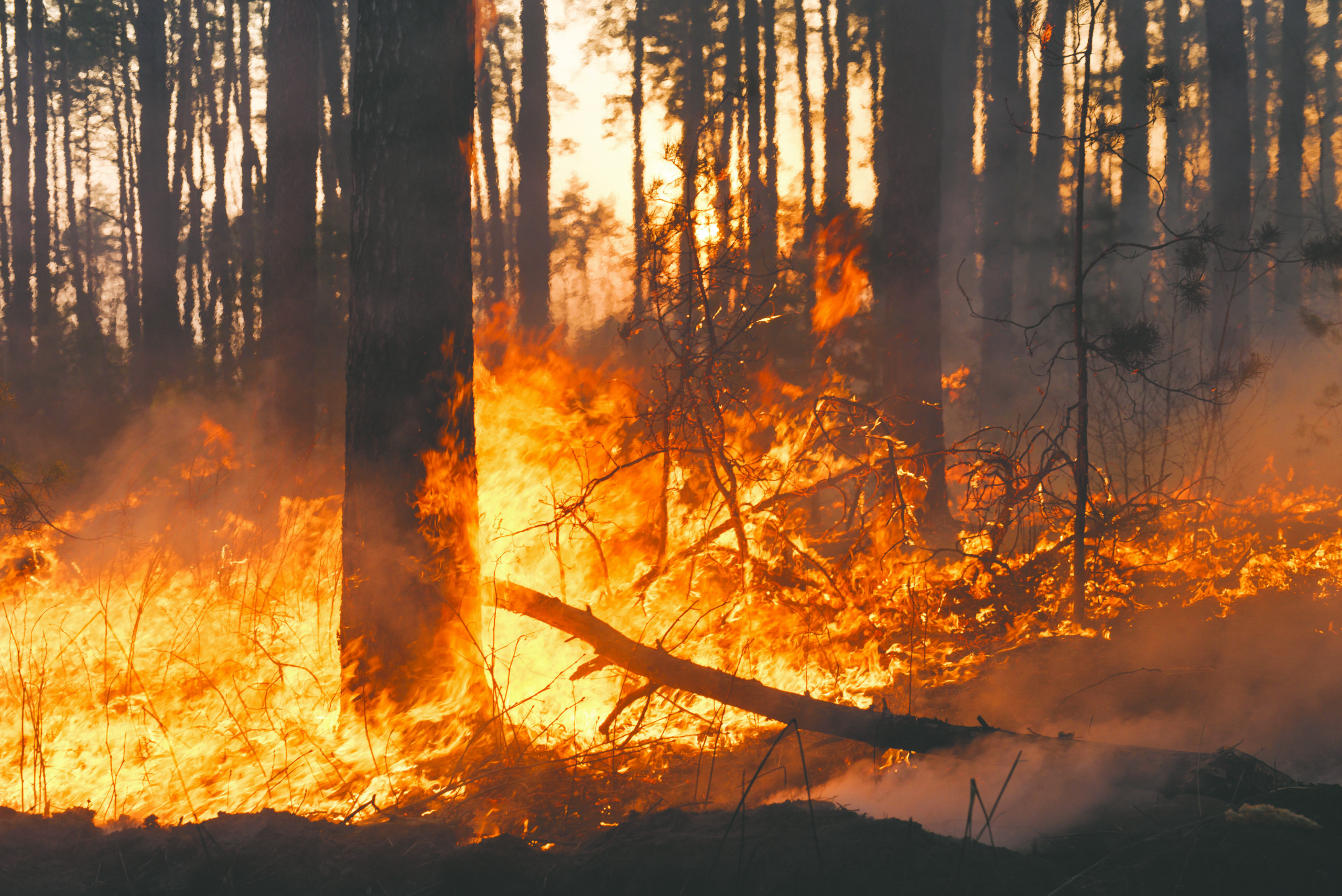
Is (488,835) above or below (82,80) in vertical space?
below

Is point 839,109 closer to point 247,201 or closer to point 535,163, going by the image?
point 535,163

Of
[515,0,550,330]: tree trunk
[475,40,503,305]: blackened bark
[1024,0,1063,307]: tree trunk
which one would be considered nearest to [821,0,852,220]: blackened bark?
[1024,0,1063,307]: tree trunk

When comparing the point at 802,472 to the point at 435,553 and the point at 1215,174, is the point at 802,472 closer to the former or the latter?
the point at 435,553

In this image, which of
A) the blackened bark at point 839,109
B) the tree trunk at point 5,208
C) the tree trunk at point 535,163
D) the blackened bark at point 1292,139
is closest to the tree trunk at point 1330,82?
the blackened bark at point 1292,139

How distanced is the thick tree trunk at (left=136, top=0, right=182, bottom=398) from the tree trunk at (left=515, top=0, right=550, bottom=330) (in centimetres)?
533

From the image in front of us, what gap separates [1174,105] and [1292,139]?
12014 millimetres

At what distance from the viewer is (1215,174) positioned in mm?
8836

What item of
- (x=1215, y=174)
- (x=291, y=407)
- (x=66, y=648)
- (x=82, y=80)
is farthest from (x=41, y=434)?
(x=1215, y=174)

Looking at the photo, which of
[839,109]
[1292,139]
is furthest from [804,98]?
[1292,139]

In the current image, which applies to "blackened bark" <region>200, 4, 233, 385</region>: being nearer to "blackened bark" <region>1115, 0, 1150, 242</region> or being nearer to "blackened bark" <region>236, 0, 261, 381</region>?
"blackened bark" <region>236, 0, 261, 381</region>

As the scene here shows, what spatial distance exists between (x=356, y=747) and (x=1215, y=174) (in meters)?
10.7

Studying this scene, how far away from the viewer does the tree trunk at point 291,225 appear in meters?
8.00

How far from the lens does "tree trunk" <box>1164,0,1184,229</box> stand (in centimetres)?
495

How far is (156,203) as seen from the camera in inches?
503
